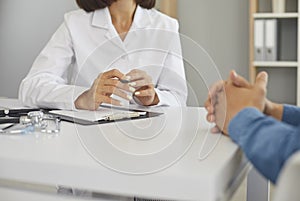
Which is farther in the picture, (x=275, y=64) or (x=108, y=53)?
(x=275, y=64)

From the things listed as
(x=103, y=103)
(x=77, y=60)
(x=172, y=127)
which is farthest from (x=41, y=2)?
(x=172, y=127)

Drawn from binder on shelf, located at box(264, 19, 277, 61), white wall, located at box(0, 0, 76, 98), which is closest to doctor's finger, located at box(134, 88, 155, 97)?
binder on shelf, located at box(264, 19, 277, 61)

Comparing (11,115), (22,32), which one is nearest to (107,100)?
(11,115)

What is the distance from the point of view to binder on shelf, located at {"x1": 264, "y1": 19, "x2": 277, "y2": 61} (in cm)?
314

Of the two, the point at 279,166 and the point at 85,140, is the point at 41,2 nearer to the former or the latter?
the point at 85,140

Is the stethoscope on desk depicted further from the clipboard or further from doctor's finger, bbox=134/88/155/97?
doctor's finger, bbox=134/88/155/97

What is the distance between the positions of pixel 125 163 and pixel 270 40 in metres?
2.49

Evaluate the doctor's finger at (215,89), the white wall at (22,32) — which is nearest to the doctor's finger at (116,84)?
the doctor's finger at (215,89)

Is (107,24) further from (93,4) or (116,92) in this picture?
(116,92)

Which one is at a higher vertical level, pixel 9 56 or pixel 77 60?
pixel 77 60

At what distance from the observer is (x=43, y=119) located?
124 cm

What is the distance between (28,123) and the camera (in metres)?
1.18

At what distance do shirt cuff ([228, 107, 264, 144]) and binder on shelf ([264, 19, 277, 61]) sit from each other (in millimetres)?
2307

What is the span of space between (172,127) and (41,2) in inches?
124
